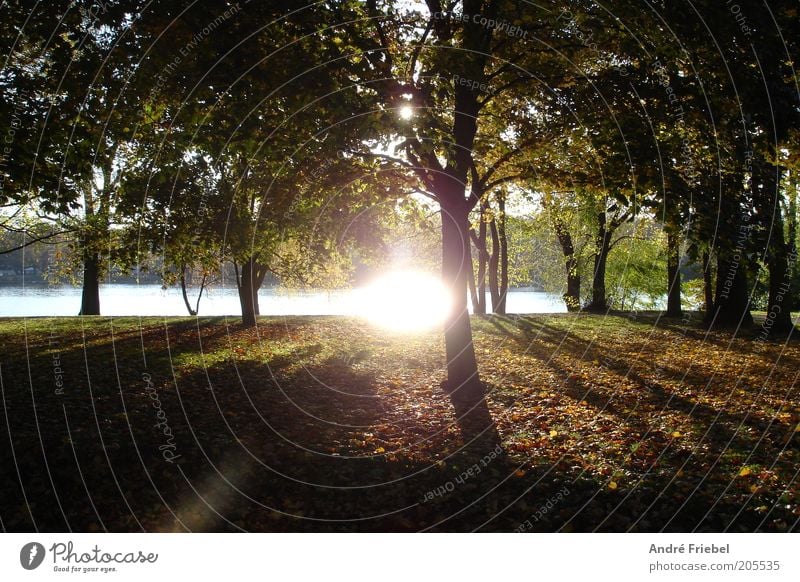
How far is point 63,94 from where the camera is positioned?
9742 mm

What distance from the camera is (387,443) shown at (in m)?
9.84

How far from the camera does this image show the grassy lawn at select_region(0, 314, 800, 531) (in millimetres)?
7078

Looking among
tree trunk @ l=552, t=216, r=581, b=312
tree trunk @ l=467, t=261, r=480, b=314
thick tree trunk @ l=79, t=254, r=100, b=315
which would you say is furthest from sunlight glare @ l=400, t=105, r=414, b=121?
tree trunk @ l=467, t=261, r=480, b=314

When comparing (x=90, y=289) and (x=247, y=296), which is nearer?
(x=247, y=296)

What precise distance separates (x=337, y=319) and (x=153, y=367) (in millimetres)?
14217

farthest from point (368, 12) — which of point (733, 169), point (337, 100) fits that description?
point (733, 169)

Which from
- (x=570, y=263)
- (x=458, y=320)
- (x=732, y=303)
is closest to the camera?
(x=458, y=320)

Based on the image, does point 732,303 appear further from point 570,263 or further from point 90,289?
point 90,289

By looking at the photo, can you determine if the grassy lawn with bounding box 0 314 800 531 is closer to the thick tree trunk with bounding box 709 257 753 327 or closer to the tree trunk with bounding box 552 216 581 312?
the thick tree trunk with bounding box 709 257 753 327

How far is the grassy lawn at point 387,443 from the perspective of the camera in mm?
7078

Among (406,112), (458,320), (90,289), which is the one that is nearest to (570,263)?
(458,320)

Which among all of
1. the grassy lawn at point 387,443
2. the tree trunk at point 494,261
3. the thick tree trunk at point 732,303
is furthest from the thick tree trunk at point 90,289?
the thick tree trunk at point 732,303

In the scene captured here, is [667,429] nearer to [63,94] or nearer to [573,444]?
[573,444]

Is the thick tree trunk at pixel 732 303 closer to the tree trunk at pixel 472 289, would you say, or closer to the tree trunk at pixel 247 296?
the tree trunk at pixel 472 289
